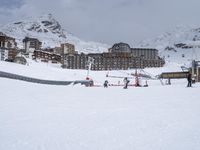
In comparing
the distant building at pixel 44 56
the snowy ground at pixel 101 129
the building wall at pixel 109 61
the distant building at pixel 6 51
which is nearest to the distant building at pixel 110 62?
the building wall at pixel 109 61

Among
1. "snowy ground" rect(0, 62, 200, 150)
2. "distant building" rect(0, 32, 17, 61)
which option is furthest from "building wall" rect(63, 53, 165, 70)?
"snowy ground" rect(0, 62, 200, 150)

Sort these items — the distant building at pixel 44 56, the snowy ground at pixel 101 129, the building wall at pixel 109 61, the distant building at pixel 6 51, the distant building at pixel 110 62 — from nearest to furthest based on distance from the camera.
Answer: the snowy ground at pixel 101 129, the distant building at pixel 6 51, the building wall at pixel 109 61, the distant building at pixel 110 62, the distant building at pixel 44 56

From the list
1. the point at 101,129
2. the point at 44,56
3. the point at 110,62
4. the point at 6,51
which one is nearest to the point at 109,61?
the point at 110,62

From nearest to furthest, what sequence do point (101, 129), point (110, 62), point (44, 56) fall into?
point (101, 129), point (110, 62), point (44, 56)

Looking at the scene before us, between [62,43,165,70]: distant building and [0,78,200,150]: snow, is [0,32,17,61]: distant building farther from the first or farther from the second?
[0,78,200,150]: snow

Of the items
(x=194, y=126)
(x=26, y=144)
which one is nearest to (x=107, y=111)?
(x=194, y=126)

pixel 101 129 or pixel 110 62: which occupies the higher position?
pixel 110 62

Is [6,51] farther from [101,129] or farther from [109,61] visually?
[101,129]

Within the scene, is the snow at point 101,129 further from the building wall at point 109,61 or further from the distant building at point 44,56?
the distant building at point 44,56

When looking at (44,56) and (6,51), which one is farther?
(44,56)

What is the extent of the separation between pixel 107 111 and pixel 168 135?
14.3ft

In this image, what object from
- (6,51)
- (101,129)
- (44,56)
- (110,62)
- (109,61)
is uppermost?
(6,51)

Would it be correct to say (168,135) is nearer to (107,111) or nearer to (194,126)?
(194,126)

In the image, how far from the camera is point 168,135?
7.35 meters
